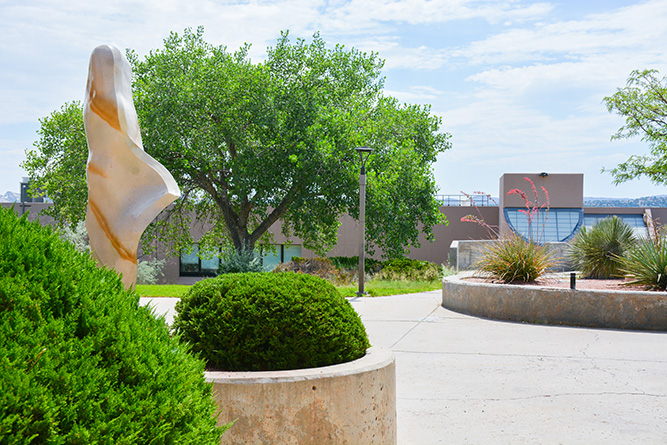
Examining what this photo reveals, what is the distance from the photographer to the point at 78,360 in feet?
6.24

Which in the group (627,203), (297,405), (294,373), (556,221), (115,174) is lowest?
(297,405)

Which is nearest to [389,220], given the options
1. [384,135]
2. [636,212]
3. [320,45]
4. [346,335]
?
[384,135]

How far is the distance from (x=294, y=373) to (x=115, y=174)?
9.19 ft

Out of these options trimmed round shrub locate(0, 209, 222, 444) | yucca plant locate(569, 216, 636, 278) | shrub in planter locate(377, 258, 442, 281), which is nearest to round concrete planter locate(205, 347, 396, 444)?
trimmed round shrub locate(0, 209, 222, 444)

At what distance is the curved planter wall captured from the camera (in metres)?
10.2

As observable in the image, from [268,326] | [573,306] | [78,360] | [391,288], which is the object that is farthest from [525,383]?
[391,288]

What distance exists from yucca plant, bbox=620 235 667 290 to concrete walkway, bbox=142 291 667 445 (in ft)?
4.80

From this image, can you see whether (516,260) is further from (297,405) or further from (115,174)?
(297,405)

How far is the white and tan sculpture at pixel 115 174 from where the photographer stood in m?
5.41

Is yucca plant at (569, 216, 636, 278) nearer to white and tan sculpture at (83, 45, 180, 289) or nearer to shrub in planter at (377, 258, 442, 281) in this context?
shrub in planter at (377, 258, 442, 281)

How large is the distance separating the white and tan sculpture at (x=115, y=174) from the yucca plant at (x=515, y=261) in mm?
8224

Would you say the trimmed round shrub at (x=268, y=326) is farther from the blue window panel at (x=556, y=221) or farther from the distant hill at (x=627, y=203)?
the distant hill at (x=627, y=203)

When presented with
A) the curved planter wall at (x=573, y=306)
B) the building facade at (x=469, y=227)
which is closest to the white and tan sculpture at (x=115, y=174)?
the curved planter wall at (x=573, y=306)

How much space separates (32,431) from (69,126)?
2555 cm
